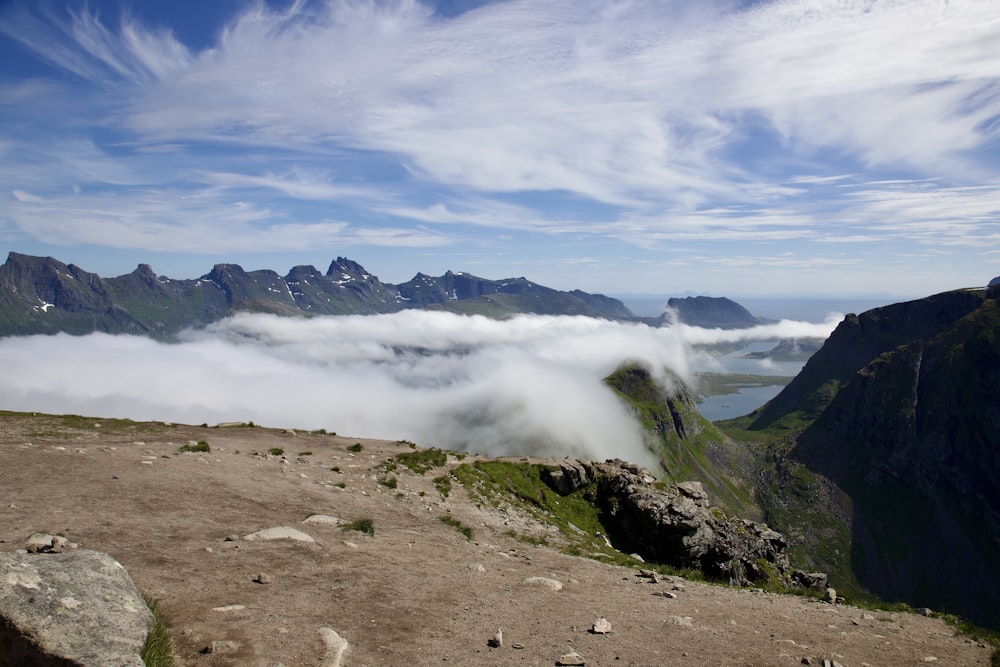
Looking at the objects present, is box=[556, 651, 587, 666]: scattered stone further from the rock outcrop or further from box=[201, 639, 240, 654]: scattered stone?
the rock outcrop

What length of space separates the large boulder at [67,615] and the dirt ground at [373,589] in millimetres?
1699

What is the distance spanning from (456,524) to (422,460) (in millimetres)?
11240

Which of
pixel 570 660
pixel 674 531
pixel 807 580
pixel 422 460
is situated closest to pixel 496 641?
pixel 570 660

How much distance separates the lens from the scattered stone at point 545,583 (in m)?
18.3

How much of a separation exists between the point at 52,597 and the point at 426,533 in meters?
16.2

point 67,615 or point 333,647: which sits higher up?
point 67,615

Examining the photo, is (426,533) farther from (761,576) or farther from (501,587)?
(761,576)

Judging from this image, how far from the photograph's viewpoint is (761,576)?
36.4 meters

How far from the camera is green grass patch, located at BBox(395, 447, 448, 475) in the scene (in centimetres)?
3522

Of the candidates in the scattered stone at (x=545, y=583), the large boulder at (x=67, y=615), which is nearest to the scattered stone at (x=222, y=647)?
the large boulder at (x=67, y=615)

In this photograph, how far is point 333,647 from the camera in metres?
11.8

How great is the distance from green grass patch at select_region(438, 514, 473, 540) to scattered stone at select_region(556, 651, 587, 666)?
12.7 m

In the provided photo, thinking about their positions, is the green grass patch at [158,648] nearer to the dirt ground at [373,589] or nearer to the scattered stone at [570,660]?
the dirt ground at [373,589]

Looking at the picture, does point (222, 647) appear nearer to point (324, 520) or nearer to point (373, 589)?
point (373, 589)
